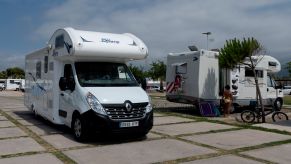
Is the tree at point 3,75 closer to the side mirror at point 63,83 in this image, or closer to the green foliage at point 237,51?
the green foliage at point 237,51

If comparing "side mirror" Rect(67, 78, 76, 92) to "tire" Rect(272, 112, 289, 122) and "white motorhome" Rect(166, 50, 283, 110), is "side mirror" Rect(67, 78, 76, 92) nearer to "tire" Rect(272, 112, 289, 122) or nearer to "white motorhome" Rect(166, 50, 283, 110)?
"white motorhome" Rect(166, 50, 283, 110)

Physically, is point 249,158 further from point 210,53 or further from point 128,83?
point 210,53

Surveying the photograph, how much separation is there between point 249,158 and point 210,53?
30.9 ft

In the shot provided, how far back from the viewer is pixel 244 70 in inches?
701

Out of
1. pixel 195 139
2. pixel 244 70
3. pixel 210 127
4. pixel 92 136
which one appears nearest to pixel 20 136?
pixel 92 136

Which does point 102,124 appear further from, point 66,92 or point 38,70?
point 38,70

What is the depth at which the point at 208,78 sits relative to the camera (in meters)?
16.5

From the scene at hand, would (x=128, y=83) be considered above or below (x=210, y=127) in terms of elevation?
above

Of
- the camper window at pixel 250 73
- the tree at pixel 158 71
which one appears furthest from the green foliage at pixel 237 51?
the tree at pixel 158 71

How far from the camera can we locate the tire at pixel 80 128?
8.93 m

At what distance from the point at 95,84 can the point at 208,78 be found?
8055 millimetres

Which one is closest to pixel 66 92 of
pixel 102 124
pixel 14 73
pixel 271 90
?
pixel 102 124

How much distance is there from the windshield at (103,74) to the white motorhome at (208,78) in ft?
21.4

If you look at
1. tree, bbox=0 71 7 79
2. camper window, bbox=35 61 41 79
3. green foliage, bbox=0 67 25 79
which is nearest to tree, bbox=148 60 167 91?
camper window, bbox=35 61 41 79
